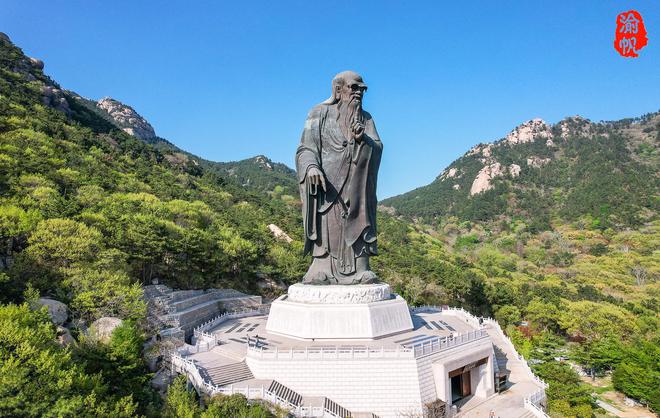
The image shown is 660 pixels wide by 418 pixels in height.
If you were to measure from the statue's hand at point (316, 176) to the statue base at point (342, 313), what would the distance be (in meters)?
4.17

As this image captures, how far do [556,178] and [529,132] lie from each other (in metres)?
32.1

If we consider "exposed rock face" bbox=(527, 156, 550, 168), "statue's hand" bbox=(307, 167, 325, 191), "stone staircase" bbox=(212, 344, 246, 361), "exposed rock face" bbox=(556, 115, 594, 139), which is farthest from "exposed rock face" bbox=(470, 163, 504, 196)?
"stone staircase" bbox=(212, 344, 246, 361)

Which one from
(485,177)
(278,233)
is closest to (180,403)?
(278,233)

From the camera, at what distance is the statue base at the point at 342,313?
15414mm

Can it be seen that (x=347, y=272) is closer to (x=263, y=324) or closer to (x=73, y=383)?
(x=263, y=324)

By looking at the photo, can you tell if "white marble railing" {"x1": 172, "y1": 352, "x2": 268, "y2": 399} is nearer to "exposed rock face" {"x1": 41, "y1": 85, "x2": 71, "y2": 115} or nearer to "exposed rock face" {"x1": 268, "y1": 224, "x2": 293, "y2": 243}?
"exposed rock face" {"x1": 268, "y1": 224, "x2": 293, "y2": 243}

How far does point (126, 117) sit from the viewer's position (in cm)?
12962

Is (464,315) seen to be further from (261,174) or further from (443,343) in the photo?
(261,174)

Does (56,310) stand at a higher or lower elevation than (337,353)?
higher

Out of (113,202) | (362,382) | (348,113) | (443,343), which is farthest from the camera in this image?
(113,202)

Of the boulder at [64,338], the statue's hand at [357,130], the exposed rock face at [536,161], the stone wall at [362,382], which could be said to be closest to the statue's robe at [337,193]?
the statue's hand at [357,130]

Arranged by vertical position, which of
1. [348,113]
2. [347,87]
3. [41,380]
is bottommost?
[41,380]

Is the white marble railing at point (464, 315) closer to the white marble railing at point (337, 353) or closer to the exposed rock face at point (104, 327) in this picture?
the white marble railing at point (337, 353)

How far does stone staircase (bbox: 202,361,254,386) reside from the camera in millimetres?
13469
